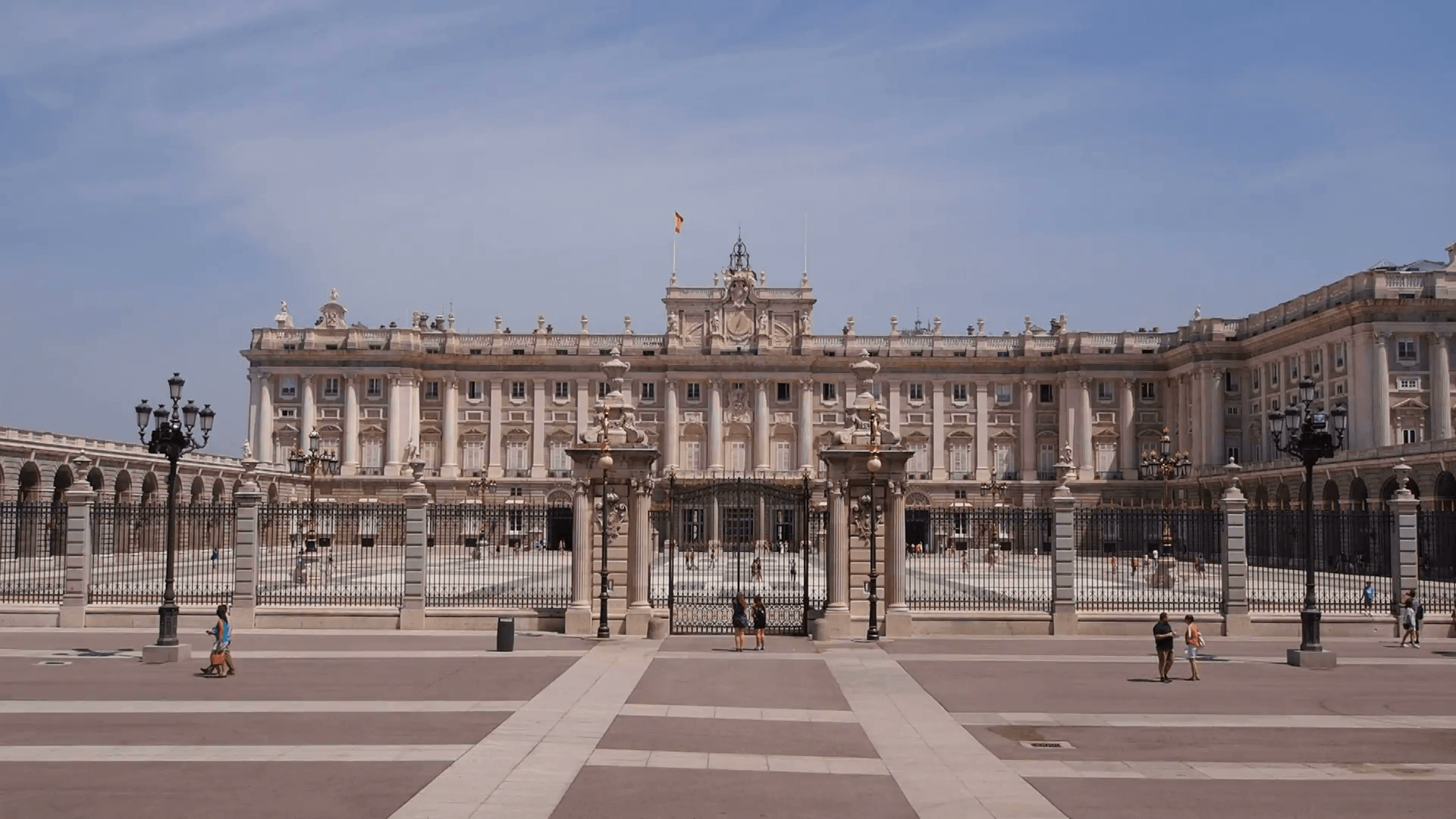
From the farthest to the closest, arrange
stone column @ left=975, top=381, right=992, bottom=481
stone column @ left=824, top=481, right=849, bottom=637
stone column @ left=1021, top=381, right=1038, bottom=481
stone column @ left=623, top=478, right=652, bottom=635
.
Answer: stone column @ left=975, top=381, right=992, bottom=481 < stone column @ left=1021, top=381, right=1038, bottom=481 < stone column @ left=623, top=478, right=652, bottom=635 < stone column @ left=824, top=481, right=849, bottom=637

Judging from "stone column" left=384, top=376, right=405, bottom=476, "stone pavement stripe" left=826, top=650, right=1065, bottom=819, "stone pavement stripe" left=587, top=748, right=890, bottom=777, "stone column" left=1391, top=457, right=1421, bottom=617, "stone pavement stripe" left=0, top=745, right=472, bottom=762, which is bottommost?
"stone pavement stripe" left=826, top=650, right=1065, bottom=819

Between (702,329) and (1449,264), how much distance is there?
4903cm

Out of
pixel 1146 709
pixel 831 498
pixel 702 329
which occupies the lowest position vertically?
pixel 1146 709

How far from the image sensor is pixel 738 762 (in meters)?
15.1

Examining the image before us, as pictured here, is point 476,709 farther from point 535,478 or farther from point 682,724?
point 535,478

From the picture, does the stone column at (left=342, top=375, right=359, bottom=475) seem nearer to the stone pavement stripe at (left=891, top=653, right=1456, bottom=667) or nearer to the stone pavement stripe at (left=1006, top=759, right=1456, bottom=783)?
the stone pavement stripe at (left=891, top=653, right=1456, bottom=667)

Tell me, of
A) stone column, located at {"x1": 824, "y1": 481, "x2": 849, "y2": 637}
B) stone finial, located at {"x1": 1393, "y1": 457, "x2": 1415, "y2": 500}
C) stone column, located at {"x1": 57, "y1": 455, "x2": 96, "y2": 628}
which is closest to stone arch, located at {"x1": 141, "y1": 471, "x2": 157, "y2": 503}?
stone column, located at {"x1": 57, "y1": 455, "x2": 96, "y2": 628}

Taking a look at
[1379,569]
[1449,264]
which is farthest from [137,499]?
[1449,264]

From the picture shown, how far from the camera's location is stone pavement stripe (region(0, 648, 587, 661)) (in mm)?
24469

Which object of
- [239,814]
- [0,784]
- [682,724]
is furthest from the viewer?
[682,724]

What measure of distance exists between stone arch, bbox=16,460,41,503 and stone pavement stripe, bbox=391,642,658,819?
47.2 m

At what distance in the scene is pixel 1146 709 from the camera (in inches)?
768

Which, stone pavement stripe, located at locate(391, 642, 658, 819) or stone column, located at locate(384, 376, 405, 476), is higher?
stone column, located at locate(384, 376, 405, 476)

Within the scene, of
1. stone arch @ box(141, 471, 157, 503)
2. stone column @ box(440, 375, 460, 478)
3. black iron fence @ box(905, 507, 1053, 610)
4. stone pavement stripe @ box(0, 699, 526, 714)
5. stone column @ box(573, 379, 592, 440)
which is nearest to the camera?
stone pavement stripe @ box(0, 699, 526, 714)
